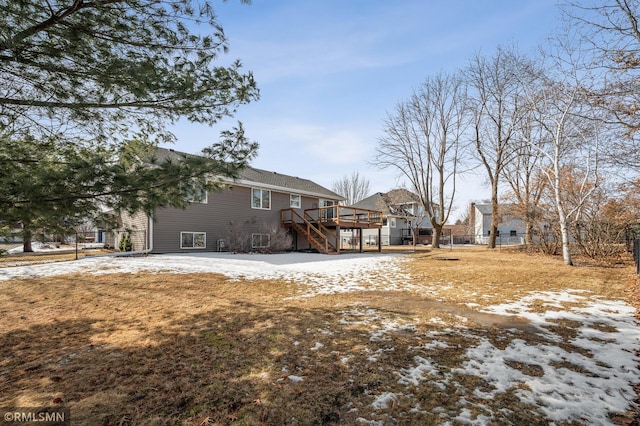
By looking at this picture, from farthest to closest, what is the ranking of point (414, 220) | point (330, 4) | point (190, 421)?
1. point (414, 220)
2. point (330, 4)
3. point (190, 421)

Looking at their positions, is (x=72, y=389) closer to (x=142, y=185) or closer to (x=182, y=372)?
(x=182, y=372)

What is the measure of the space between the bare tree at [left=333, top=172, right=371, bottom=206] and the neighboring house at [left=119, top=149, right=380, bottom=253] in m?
26.3

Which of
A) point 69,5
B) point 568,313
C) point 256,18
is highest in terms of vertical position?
point 256,18

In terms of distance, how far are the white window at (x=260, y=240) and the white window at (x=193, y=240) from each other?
281 centimetres

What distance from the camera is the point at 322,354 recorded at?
10.9 feet

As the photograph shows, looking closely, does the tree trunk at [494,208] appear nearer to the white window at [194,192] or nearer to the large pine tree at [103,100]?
the large pine tree at [103,100]

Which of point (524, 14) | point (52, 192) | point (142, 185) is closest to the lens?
point (52, 192)

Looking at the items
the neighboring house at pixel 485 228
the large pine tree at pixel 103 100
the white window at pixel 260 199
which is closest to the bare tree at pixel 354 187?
the neighboring house at pixel 485 228

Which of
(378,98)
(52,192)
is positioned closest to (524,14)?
(378,98)

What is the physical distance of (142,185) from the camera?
11.7 feet

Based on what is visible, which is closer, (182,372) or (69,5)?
(182,372)

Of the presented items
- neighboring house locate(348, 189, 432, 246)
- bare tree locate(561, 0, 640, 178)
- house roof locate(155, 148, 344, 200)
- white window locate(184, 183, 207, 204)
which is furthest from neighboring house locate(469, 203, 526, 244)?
white window locate(184, 183, 207, 204)

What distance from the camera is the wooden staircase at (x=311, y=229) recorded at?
16.9m

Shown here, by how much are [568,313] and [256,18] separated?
7.48 m
